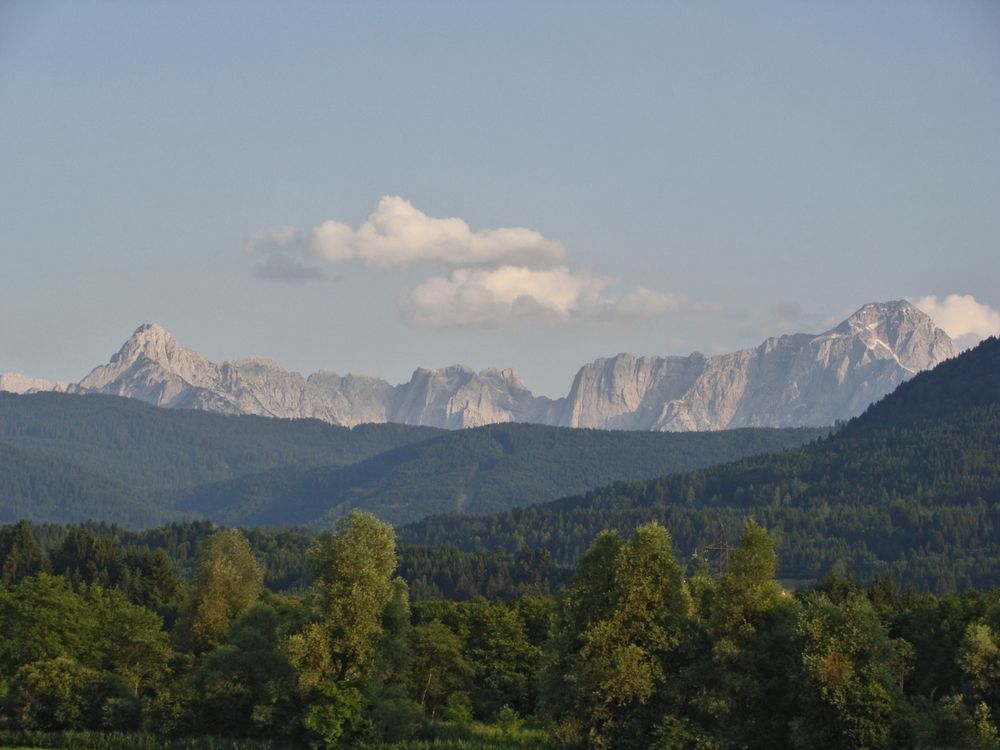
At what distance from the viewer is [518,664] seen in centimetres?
13088

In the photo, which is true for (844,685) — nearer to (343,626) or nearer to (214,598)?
(343,626)

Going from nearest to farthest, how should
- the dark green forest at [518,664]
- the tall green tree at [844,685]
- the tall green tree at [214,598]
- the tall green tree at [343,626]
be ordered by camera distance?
the tall green tree at [844,685] → the dark green forest at [518,664] → the tall green tree at [343,626] → the tall green tree at [214,598]

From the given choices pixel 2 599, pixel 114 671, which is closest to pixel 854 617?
pixel 114 671

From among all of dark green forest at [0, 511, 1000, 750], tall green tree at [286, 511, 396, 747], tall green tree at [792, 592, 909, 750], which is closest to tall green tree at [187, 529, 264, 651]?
dark green forest at [0, 511, 1000, 750]

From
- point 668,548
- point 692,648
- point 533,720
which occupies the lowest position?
point 533,720

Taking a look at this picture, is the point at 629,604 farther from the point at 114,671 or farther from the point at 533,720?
the point at 114,671

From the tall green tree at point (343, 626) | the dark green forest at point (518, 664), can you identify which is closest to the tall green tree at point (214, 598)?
the dark green forest at point (518, 664)

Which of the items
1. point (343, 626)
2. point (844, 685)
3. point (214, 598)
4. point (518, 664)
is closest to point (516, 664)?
point (518, 664)

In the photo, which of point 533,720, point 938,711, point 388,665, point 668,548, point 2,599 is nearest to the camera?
point 938,711

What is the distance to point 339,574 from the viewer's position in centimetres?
10406

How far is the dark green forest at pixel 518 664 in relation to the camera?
87.8 metres

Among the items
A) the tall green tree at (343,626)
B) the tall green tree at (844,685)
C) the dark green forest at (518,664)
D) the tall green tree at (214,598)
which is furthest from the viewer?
the tall green tree at (214,598)

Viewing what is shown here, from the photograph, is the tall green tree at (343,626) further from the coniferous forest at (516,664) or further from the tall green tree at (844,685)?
the tall green tree at (844,685)

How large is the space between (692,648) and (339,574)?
27515 millimetres
